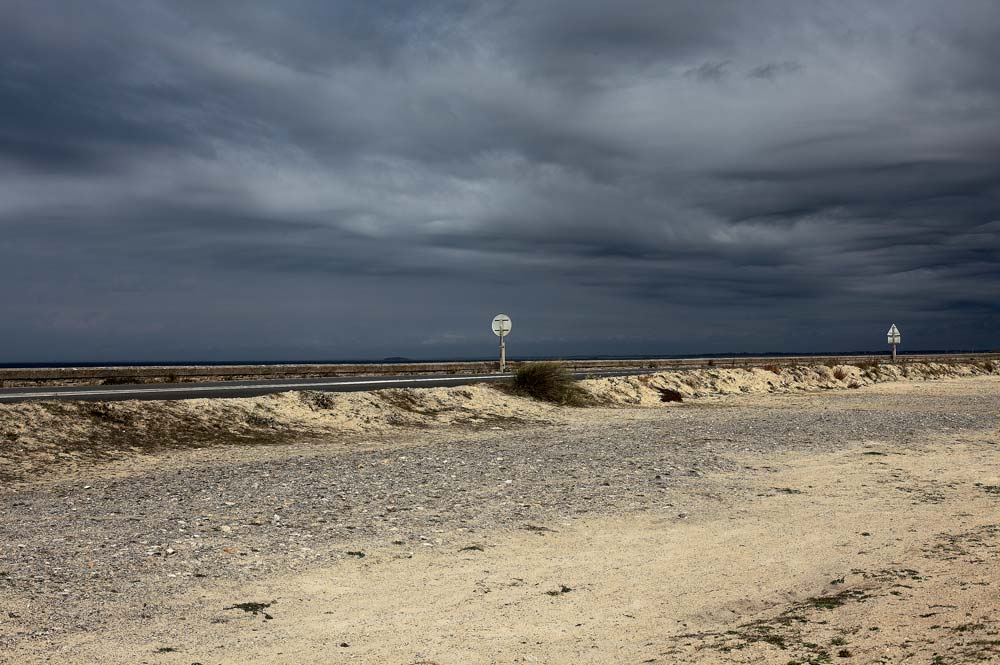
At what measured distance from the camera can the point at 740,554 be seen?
25.5ft

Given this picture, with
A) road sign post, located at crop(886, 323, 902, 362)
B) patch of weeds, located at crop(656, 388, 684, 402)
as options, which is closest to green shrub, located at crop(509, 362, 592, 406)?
patch of weeds, located at crop(656, 388, 684, 402)

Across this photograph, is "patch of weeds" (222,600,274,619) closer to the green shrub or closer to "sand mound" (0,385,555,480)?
"sand mound" (0,385,555,480)

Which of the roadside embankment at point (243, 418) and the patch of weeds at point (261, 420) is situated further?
the patch of weeds at point (261, 420)

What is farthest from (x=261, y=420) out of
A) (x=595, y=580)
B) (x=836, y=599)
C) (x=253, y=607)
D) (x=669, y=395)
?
(x=669, y=395)

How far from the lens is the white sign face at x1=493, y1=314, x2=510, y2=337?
31.7m

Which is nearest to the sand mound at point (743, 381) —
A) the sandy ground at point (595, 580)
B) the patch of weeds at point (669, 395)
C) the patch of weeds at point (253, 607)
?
the patch of weeds at point (669, 395)

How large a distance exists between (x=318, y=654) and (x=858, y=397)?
30.9 meters

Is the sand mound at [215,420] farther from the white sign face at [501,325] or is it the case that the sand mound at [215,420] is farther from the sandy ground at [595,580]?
the white sign face at [501,325]

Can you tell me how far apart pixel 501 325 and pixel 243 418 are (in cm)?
1629

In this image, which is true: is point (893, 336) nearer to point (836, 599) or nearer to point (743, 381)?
point (743, 381)

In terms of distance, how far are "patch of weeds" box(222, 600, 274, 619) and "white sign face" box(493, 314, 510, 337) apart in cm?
2530

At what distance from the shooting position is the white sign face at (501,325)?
1247 inches

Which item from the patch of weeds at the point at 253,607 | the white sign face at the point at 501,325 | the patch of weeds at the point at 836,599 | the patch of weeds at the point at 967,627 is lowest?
the patch of weeds at the point at 253,607

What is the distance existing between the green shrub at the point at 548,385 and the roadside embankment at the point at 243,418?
0.82 metres
